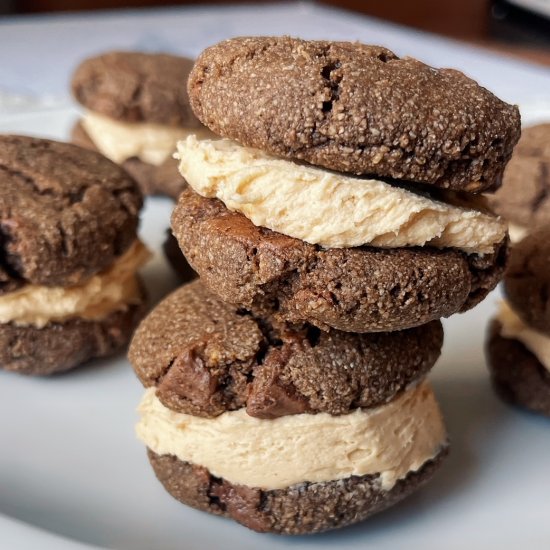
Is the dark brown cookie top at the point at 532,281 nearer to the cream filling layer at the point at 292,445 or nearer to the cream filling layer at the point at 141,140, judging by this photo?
the cream filling layer at the point at 292,445

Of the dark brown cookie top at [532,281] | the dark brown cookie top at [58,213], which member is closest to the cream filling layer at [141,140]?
the dark brown cookie top at [58,213]

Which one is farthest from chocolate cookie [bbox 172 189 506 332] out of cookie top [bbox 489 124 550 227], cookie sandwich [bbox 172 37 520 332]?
cookie top [bbox 489 124 550 227]

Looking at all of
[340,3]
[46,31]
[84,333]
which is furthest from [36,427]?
[340,3]

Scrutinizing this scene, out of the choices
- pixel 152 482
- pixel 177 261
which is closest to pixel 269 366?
pixel 152 482

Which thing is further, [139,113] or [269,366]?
[139,113]

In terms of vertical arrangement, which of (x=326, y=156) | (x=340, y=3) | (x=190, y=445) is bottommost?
(x=340, y=3)

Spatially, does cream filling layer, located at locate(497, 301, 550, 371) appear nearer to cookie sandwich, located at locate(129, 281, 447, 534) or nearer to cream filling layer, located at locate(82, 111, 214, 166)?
cookie sandwich, located at locate(129, 281, 447, 534)

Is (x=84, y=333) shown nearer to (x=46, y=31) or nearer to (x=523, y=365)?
(x=523, y=365)

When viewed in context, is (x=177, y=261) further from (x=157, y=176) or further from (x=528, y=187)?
(x=528, y=187)
